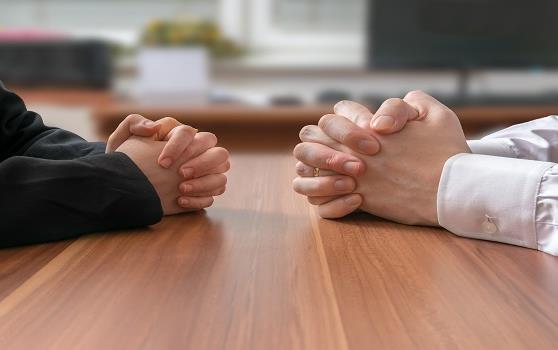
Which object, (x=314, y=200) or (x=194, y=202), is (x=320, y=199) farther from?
(x=194, y=202)

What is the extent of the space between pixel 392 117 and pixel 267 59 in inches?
105

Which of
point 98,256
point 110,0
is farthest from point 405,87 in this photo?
point 98,256

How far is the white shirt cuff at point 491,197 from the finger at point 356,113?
11 centimetres

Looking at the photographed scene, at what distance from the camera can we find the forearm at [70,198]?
2.37 feet

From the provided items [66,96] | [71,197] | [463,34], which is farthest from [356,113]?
[463,34]

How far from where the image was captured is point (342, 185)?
2.73ft

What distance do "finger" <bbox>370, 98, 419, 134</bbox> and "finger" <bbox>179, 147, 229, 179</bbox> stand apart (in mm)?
183

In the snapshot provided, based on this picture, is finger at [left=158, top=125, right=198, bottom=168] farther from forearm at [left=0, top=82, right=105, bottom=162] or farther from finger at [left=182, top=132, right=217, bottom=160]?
forearm at [left=0, top=82, right=105, bottom=162]

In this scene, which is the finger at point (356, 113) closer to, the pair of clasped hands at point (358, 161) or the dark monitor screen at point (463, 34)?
the pair of clasped hands at point (358, 161)

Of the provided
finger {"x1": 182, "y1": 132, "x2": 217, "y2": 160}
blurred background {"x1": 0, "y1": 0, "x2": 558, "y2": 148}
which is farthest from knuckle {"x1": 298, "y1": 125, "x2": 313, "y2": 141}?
blurred background {"x1": 0, "y1": 0, "x2": 558, "y2": 148}

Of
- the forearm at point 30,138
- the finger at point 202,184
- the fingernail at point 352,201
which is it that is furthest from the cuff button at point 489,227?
the forearm at point 30,138

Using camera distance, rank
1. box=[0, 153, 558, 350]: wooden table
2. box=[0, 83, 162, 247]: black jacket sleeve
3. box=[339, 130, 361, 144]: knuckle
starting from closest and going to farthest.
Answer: box=[0, 153, 558, 350]: wooden table
box=[0, 83, 162, 247]: black jacket sleeve
box=[339, 130, 361, 144]: knuckle

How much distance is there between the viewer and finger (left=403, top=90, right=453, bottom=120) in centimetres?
85

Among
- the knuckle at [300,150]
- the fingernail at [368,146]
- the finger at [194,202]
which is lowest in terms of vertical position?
the finger at [194,202]
